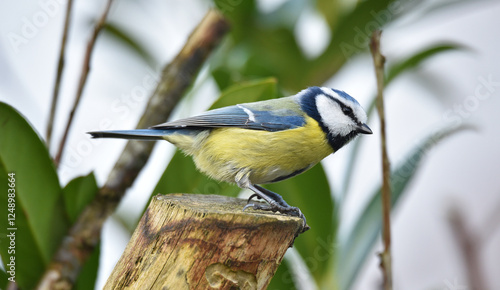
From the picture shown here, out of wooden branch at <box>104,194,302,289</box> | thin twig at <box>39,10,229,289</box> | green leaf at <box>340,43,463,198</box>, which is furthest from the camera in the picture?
green leaf at <box>340,43,463,198</box>

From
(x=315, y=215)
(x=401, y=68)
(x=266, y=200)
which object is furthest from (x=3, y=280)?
(x=401, y=68)

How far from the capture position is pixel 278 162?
1.25m

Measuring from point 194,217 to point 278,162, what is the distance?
1.38 ft

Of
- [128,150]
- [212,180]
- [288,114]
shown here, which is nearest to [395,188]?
[288,114]

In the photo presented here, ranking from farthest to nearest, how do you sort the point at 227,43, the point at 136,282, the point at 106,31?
the point at 227,43, the point at 106,31, the point at 136,282

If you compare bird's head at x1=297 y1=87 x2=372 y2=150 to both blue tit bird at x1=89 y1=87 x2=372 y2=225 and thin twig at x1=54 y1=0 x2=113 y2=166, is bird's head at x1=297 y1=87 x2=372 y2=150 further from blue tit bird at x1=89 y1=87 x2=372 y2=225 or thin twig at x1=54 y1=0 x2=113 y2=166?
thin twig at x1=54 y1=0 x2=113 y2=166

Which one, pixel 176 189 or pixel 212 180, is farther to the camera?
pixel 212 180

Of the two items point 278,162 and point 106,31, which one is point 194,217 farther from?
point 106,31

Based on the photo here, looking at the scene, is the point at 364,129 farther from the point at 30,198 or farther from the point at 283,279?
the point at 30,198

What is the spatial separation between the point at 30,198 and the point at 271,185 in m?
0.69

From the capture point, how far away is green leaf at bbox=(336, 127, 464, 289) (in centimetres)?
143

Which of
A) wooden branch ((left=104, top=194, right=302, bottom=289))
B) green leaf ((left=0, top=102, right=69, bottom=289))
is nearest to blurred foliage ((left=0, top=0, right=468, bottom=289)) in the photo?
green leaf ((left=0, top=102, right=69, bottom=289))

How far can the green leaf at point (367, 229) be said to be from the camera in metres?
1.43

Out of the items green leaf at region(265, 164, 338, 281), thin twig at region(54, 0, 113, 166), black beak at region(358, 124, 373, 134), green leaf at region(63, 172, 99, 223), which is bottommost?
green leaf at region(265, 164, 338, 281)
